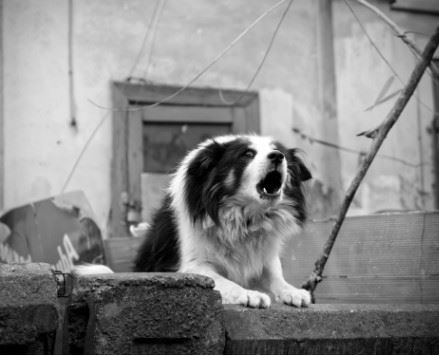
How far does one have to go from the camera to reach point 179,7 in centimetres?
661

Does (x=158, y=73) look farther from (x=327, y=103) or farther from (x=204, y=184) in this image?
(x=204, y=184)

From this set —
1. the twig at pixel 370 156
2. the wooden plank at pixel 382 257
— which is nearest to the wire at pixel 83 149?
the wooden plank at pixel 382 257

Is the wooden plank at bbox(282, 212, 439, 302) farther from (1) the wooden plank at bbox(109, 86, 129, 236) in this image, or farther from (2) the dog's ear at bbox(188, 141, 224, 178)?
(1) the wooden plank at bbox(109, 86, 129, 236)

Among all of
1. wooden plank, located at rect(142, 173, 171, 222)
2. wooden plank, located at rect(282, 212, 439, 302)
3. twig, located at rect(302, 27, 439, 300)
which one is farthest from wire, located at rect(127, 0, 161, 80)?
twig, located at rect(302, 27, 439, 300)

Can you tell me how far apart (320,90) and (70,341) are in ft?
16.5

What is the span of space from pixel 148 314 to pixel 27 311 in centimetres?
39

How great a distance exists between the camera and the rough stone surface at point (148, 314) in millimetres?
2336

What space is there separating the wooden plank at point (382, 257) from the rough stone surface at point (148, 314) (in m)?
1.56

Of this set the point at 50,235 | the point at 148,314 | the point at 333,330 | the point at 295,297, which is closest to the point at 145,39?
the point at 50,235

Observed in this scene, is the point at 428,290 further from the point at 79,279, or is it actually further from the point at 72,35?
the point at 72,35

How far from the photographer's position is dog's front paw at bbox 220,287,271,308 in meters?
2.87

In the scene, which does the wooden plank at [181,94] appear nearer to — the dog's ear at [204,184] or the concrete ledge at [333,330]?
the dog's ear at [204,184]

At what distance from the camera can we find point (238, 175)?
369 centimetres

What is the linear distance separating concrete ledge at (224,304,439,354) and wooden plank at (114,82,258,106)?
3650 mm
